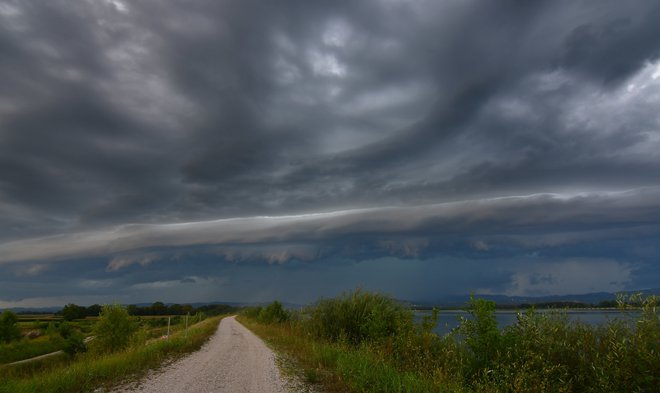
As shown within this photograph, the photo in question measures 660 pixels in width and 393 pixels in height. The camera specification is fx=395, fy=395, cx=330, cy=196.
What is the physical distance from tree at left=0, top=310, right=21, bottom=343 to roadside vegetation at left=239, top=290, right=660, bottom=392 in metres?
98.1

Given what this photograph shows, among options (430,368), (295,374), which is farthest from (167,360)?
(430,368)

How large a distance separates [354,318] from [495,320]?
447 inches

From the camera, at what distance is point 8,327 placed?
8688 cm

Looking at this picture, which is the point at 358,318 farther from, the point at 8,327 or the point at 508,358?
the point at 8,327

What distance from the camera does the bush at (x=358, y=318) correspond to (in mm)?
19172

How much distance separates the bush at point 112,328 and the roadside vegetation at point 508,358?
94.5ft

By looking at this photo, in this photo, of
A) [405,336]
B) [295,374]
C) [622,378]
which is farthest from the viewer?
[405,336]

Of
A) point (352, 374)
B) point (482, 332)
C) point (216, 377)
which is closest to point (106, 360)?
point (216, 377)

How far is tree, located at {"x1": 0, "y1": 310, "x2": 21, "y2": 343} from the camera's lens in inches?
3337

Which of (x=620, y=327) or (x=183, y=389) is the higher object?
(x=620, y=327)

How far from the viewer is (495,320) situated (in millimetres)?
12102

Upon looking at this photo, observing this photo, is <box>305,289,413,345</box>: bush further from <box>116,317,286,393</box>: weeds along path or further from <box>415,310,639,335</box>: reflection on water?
<box>116,317,286,393</box>: weeds along path

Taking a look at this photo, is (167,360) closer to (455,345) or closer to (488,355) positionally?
(455,345)

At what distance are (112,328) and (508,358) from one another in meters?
39.8
